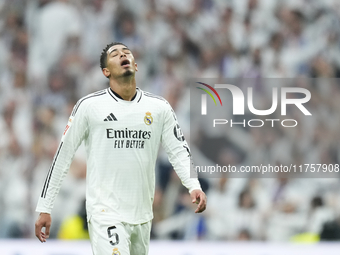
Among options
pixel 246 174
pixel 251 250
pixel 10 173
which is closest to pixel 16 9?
pixel 10 173

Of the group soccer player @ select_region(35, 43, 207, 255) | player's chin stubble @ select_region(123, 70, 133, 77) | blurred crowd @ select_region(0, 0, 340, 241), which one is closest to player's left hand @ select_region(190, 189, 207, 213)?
soccer player @ select_region(35, 43, 207, 255)

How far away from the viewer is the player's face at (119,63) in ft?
13.5

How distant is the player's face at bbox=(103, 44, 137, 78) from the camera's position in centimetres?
412

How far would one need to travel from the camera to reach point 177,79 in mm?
8750

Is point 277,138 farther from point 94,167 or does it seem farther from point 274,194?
point 94,167

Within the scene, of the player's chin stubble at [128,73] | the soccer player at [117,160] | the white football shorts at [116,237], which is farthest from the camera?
the player's chin stubble at [128,73]

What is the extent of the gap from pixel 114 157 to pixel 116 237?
572 mm

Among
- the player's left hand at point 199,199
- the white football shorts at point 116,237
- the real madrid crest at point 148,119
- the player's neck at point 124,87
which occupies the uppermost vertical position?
the player's neck at point 124,87

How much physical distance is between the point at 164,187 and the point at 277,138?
1.86 metres

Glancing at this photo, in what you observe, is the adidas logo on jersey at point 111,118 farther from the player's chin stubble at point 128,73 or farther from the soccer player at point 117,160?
the player's chin stubble at point 128,73

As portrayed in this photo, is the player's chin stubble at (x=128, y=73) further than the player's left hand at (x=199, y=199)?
Yes

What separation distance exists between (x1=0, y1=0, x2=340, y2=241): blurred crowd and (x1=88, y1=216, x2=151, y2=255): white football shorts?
356cm

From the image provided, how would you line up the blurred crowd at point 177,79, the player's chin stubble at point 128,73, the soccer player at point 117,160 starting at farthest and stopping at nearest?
the blurred crowd at point 177,79
the player's chin stubble at point 128,73
the soccer player at point 117,160

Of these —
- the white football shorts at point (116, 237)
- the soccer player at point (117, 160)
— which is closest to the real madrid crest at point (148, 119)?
the soccer player at point (117, 160)
